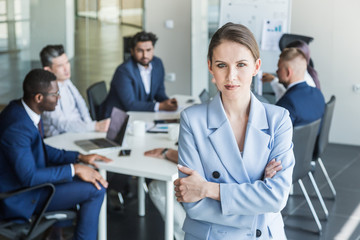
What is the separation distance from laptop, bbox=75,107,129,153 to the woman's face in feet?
6.95

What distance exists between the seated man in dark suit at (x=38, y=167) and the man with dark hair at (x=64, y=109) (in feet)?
2.28

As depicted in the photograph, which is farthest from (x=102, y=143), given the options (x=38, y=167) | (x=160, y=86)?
(x=160, y=86)

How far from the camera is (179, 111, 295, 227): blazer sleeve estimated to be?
1.92 metres

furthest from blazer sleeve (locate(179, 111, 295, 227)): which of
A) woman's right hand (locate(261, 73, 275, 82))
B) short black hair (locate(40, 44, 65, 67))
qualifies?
woman's right hand (locate(261, 73, 275, 82))

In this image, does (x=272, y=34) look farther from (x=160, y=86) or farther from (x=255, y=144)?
(x=255, y=144)

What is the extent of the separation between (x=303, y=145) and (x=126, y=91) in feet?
6.76

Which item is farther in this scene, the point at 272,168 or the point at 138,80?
the point at 138,80

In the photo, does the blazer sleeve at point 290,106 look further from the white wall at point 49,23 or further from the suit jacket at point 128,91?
the white wall at point 49,23

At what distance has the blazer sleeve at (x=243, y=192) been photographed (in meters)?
1.92

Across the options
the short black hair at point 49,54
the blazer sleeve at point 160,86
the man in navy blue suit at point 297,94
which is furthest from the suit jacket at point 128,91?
the man in navy blue suit at point 297,94

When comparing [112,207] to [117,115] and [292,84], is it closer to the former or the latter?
[117,115]

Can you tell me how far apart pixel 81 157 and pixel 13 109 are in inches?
23.4

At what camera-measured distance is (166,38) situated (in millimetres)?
8305

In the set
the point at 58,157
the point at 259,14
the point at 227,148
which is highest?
the point at 259,14
